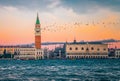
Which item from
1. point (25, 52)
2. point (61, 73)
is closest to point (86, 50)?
point (25, 52)

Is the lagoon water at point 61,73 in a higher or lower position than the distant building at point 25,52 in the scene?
lower

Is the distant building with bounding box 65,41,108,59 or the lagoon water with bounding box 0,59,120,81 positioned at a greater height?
the distant building with bounding box 65,41,108,59

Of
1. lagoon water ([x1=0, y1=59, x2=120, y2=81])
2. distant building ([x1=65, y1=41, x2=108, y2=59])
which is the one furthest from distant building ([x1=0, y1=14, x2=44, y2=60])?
lagoon water ([x1=0, y1=59, x2=120, y2=81])

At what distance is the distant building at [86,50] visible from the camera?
155625mm

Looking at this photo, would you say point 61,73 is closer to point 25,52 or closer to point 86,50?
point 25,52

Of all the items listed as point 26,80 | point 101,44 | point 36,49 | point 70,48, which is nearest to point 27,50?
point 36,49

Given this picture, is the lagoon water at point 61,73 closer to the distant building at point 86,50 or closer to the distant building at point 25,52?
the distant building at point 25,52

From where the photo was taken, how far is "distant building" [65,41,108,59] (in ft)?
511

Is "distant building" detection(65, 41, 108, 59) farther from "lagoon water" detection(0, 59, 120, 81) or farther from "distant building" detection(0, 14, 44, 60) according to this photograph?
"lagoon water" detection(0, 59, 120, 81)

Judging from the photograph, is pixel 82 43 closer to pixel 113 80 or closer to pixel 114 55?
pixel 114 55

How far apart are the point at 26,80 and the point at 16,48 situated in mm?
127375

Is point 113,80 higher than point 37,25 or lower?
lower

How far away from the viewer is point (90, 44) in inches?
6152

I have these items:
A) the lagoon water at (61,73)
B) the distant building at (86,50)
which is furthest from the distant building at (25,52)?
the lagoon water at (61,73)
